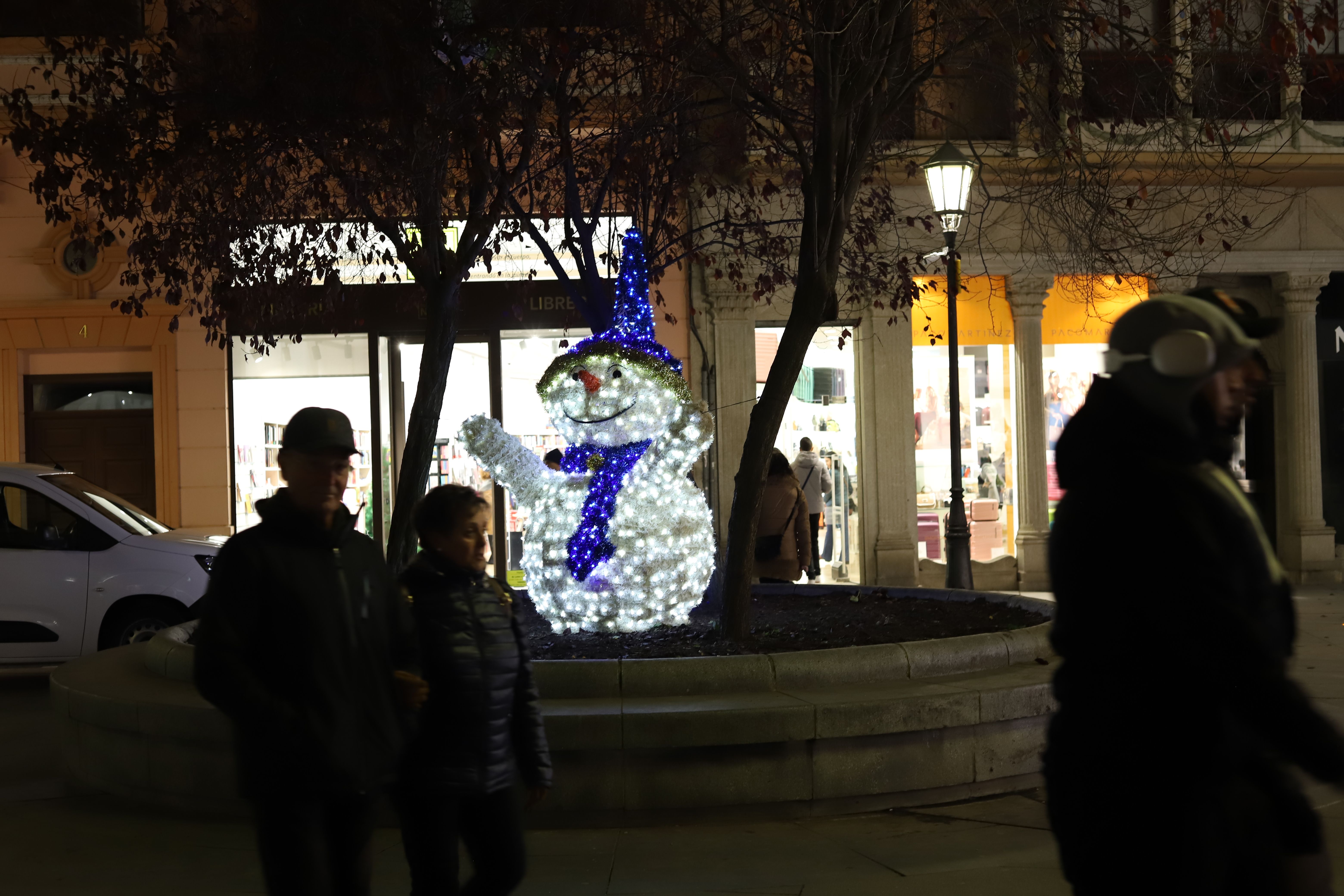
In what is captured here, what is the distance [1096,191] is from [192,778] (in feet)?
21.2

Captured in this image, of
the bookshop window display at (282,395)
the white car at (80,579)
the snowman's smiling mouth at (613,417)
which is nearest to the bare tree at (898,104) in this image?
the snowman's smiling mouth at (613,417)

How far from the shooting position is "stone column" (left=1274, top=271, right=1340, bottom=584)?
17781 mm

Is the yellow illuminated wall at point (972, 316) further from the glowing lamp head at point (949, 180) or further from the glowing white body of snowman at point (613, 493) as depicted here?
the glowing white body of snowman at point (613, 493)

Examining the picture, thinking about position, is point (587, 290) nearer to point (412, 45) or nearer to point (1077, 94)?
point (412, 45)

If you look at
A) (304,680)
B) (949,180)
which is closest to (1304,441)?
(949,180)

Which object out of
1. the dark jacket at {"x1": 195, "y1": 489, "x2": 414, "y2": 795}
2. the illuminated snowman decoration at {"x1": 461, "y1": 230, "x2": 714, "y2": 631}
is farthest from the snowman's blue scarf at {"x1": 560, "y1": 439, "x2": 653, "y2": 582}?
the dark jacket at {"x1": 195, "y1": 489, "x2": 414, "y2": 795}

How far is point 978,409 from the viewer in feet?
58.9

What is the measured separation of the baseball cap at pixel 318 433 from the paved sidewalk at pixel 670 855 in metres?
2.39

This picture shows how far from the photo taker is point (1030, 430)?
17562 mm

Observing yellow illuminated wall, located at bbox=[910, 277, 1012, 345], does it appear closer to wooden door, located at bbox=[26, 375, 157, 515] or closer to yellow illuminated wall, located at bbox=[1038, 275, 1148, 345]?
yellow illuminated wall, located at bbox=[1038, 275, 1148, 345]

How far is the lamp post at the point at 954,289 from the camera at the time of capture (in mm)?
11953

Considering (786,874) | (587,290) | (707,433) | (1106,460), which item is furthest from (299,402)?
(1106,460)

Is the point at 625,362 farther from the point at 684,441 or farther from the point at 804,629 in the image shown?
the point at 804,629

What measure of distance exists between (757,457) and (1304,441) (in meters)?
12.8
